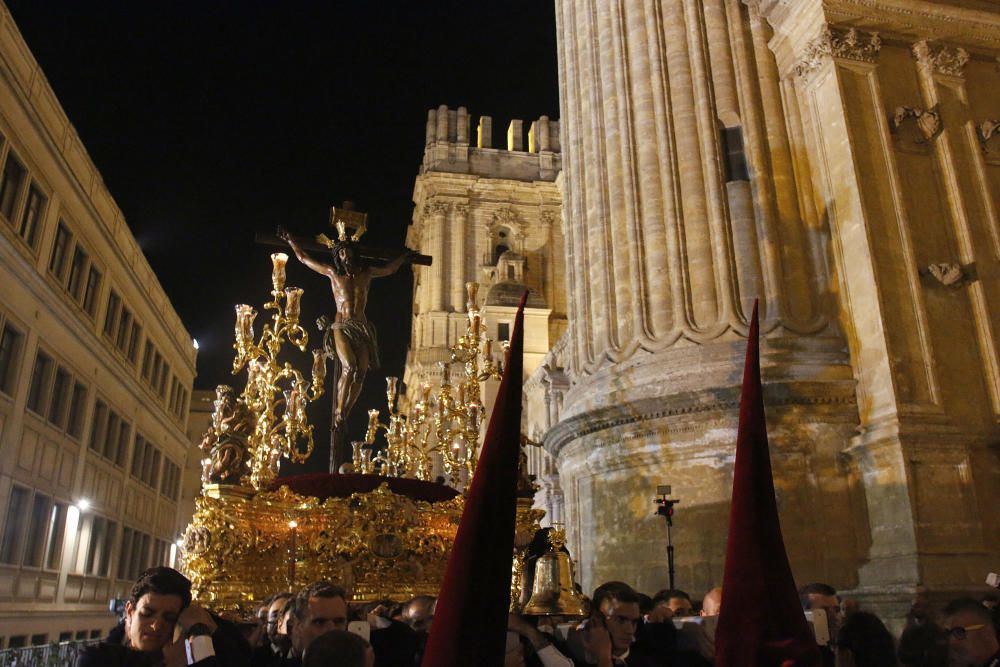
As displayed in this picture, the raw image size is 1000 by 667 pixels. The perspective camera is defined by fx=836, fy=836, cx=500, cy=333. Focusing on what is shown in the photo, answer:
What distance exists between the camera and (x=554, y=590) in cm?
590

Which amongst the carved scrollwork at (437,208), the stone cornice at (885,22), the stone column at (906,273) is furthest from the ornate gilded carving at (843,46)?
the carved scrollwork at (437,208)

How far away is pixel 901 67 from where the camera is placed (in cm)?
1332

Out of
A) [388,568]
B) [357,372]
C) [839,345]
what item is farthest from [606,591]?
Result: [839,345]

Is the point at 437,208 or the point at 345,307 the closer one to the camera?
the point at 345,307

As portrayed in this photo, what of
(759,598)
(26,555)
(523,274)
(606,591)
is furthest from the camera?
(523,274)

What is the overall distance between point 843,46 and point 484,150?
37.1m

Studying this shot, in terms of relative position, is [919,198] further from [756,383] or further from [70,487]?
[70,487]

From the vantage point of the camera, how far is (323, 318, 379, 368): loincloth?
8.70 m

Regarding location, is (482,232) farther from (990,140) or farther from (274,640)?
(274,640)

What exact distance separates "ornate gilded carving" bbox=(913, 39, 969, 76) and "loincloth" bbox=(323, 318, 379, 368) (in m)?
10.2

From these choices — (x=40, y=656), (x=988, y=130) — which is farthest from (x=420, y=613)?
(x=988, y=130)

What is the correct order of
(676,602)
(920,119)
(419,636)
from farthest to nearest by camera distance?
(920,119), (676,602), (419,636)

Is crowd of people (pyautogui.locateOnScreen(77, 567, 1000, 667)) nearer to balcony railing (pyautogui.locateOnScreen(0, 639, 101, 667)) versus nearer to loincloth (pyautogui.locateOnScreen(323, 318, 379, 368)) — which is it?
loincloth (pyautogui.locateOnScreen(323, 318, 379, 368))

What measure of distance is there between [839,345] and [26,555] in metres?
18.0
